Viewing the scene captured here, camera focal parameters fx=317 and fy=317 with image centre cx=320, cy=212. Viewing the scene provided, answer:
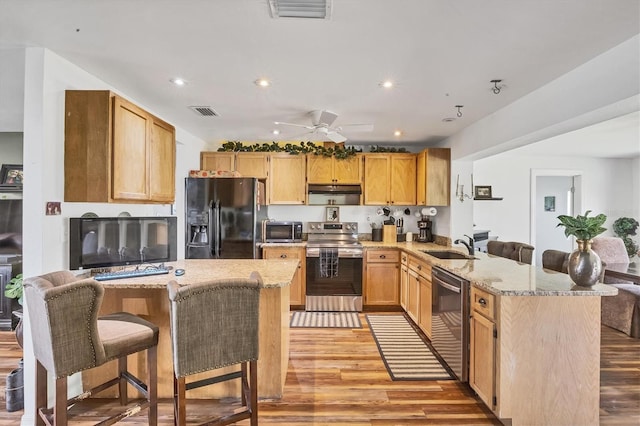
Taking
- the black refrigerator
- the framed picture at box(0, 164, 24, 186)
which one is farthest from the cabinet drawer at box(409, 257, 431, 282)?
the framed picture at box(0, 164, 24, 186)

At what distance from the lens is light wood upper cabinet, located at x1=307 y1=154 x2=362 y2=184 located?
4941mm

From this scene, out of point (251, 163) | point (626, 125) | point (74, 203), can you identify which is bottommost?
point (74, 203)

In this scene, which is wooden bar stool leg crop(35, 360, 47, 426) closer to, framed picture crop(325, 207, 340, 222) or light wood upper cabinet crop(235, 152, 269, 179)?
light wood upper cabinet crop(235, 152, 269, 179)

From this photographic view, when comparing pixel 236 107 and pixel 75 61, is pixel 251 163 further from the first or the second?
pixel 75 61

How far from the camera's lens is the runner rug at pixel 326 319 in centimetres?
402

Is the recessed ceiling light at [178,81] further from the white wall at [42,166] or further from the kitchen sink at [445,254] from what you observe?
the kitchen sink at [445,254]

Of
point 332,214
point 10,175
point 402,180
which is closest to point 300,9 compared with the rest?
point 402,180

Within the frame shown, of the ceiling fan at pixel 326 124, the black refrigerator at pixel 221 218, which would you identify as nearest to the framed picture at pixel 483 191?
the ceiling fan at pixel 326 124

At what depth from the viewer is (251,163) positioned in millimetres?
4934

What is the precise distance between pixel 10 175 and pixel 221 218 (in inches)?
109

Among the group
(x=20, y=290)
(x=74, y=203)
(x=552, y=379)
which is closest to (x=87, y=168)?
(x=74, y=203)

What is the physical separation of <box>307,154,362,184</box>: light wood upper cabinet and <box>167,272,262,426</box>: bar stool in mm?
3231

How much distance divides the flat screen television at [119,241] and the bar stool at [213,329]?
109 cm

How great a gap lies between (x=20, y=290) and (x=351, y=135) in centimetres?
382
